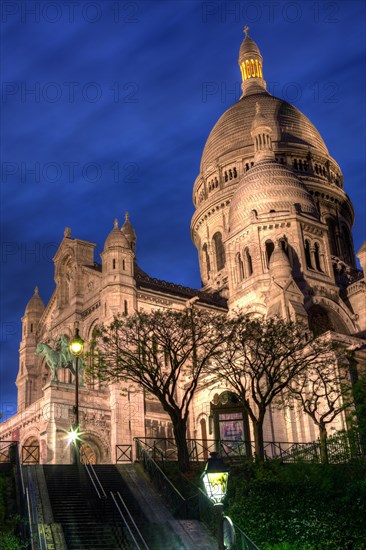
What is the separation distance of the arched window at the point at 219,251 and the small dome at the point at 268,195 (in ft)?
Answer: 45.5

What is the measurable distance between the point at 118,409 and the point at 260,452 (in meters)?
18.1

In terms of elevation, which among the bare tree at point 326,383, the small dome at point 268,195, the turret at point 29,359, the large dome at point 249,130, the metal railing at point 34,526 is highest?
the large dome at point 249,130

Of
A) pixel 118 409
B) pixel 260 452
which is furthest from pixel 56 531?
pixel 118 409

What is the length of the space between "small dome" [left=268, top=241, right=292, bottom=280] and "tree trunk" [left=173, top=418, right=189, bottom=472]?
22457mm

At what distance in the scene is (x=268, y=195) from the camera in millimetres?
62344

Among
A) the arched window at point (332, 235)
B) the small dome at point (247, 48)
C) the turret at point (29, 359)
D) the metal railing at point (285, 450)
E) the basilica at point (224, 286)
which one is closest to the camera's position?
the metal railing at point (285, 450)

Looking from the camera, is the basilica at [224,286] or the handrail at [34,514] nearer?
the handrail at [34,514]

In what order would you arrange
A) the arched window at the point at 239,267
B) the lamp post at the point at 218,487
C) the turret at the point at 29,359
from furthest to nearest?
1. the turret at the point at 29,359
2. the arched window at the point at 239,267
3. the lamp post at the point at 218,487

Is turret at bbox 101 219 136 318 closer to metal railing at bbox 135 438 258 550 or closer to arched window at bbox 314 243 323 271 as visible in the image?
arched window at bbox 314 243 323 271

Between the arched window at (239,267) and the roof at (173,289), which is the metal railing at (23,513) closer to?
the roof at (173,289)

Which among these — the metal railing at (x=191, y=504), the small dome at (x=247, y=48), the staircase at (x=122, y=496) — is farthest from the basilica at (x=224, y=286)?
the small dome at (x=247, y=48)

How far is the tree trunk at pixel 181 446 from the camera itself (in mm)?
32625

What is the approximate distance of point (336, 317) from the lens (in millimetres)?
59594

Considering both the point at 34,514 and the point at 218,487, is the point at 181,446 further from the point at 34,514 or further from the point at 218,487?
the point at 218,487
